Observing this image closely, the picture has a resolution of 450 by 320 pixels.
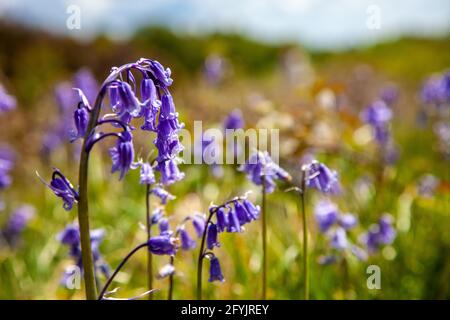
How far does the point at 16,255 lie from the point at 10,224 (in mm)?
344

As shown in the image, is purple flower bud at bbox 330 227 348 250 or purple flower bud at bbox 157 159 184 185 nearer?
purple flower bud at bbox 157 159 184 185

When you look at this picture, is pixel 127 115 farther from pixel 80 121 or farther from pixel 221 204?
pixel 221 204

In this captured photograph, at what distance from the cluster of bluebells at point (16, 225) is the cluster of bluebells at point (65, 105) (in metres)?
0.92

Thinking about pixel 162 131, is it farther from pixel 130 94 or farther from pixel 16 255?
pixel 16 255

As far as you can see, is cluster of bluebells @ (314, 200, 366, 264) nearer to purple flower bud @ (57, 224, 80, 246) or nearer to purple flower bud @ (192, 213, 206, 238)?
purple flower bud @ (192, 213, 206, 238)

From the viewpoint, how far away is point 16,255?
5.21 meters

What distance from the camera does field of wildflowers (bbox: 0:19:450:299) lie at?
78.1 inches

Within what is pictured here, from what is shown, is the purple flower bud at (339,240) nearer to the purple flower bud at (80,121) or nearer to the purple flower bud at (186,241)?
the purple flower bud at (186,241)

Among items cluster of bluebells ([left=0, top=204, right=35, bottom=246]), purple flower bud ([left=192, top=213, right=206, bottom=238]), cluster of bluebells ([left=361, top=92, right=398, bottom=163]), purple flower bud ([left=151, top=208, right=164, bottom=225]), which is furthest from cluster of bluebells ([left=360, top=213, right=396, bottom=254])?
cluster of bluebells ([left=0, top=204, right=35, bottom=246])

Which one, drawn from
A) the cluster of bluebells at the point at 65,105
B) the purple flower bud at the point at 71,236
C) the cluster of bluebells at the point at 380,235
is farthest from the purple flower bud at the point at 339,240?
the cluster of bluebells at the point at 65,105

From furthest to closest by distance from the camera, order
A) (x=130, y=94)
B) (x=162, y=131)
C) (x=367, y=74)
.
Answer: (x=367, y=74) → (x=162, y=131) → (x=130, y=94)

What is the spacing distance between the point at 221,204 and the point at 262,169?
383mm
